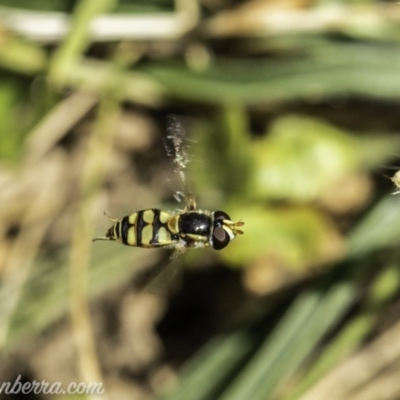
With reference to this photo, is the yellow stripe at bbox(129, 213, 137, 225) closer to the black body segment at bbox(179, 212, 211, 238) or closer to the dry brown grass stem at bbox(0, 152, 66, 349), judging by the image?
the black body segment at bbox(179, 212, 211, 238)

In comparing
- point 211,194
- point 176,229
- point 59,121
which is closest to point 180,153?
point 176,229

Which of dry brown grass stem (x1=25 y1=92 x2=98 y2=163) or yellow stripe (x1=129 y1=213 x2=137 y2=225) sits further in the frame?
dry brown grass stem (x1=25 y1=92 x2=98 y2=163)

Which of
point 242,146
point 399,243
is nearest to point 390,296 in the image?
point 399,243

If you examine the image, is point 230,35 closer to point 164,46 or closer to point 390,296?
point 164,46

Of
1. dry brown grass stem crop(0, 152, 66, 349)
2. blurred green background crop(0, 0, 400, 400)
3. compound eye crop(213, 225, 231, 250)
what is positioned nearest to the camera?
compound eye crop(213, 225, 231, 250)

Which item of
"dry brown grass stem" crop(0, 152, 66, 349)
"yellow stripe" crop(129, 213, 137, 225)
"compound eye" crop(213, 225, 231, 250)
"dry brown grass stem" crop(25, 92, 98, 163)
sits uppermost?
"yellow stripe" crop(129, 213, 137, 225)

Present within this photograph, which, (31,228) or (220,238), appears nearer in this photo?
(220,238)

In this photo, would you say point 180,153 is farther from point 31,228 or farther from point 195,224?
point 31,228

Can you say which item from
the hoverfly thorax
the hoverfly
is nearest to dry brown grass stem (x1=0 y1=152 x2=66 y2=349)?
the hoverfly
